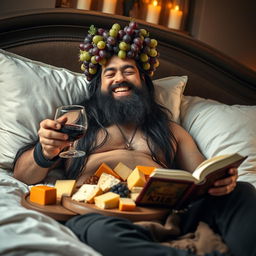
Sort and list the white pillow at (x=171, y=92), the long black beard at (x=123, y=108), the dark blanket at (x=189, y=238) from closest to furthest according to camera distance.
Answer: the dark blanket at (x=189, y=238)
the long black beard at (x=123, y=108)
the white pillow at (x=171, y=92)

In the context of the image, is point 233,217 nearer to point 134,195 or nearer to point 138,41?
point 134,195

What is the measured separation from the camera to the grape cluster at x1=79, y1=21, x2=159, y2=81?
2.19 m

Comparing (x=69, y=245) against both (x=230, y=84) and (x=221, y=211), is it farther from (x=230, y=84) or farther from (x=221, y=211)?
(x=230, y=84)

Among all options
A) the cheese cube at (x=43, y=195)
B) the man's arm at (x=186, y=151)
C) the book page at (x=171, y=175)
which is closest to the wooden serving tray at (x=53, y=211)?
the cheese cube at (x=43, y=195)

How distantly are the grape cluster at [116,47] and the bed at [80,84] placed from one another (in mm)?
142

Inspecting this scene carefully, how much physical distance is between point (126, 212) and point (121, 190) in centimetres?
14

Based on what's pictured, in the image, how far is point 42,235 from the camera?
1.23m

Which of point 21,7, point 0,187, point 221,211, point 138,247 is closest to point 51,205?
point 0,187

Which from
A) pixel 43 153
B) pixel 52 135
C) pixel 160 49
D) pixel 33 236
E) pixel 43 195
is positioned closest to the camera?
pixel 33 236

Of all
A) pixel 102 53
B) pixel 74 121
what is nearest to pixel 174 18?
pixel 102 53

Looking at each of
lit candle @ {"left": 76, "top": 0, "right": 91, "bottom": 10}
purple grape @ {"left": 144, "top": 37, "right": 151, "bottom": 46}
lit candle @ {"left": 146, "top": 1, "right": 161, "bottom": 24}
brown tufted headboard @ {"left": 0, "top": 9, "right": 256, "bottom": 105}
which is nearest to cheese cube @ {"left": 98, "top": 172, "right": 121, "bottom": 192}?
purple grape @ {"left": 144, "top": 37, "right": 151, "bottom": 46}

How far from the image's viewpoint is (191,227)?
150 cm

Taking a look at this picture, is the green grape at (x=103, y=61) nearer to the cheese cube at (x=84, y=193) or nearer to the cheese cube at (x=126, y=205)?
the cheese cube at (x=84, y=193)

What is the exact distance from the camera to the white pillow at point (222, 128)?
7.28ft
